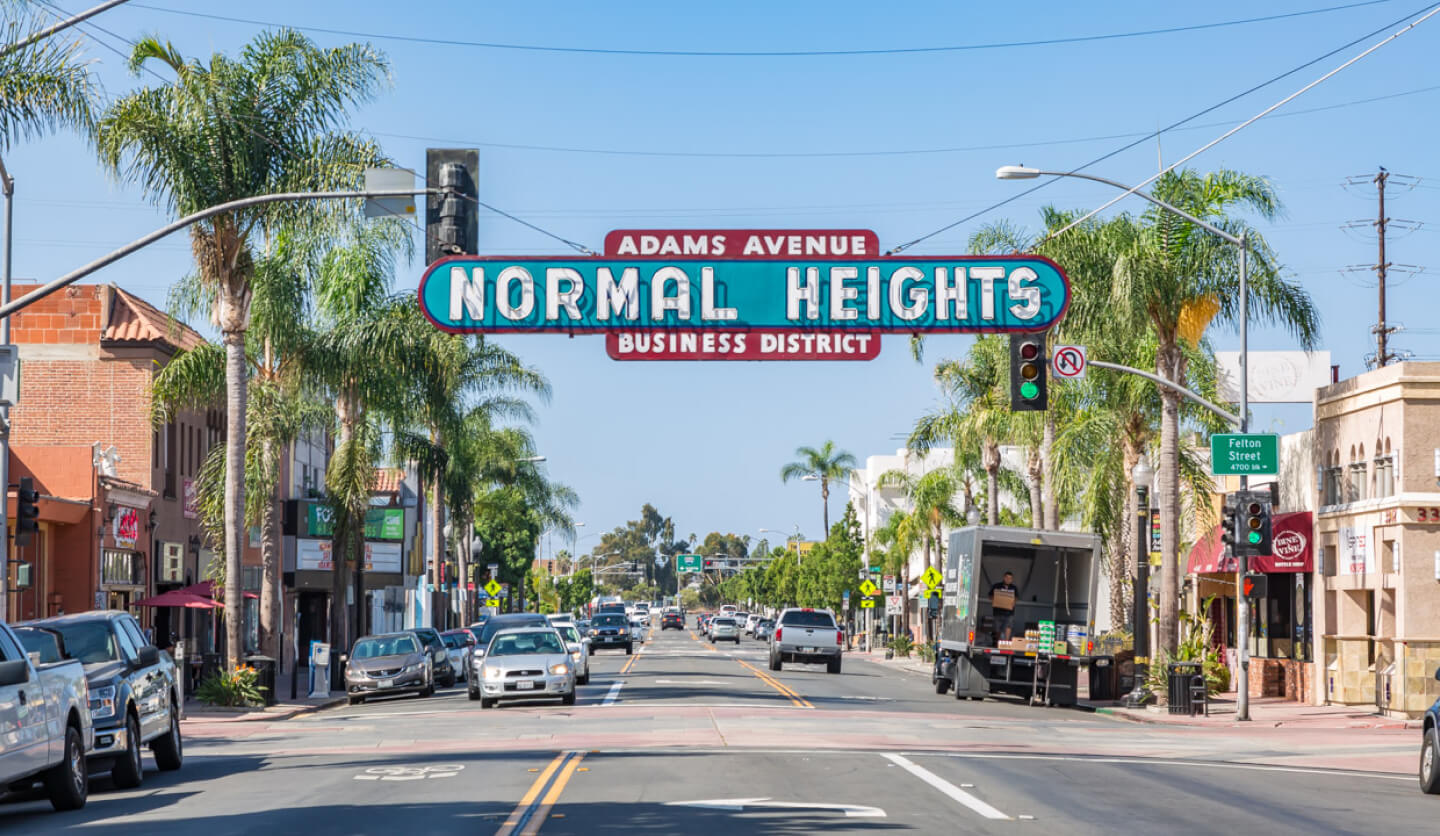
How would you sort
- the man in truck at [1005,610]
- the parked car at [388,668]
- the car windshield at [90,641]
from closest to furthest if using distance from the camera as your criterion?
the car windshield at [90,641] → the man in truck at [1005,610] → the parked car at [388,668]

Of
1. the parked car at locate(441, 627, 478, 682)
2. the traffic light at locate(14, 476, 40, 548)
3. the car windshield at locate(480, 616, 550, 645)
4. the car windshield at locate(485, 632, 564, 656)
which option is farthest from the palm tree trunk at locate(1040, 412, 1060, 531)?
the traffic light at locate(14, 476, 40, 548)

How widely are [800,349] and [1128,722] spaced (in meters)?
11.3

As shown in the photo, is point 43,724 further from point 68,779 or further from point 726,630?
point 726,630

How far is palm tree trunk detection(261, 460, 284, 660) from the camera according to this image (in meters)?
38.2

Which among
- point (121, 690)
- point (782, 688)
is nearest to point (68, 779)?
point (121, 690)

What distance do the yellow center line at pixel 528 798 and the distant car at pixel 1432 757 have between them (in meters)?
8.88

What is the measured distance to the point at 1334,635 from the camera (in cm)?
3706

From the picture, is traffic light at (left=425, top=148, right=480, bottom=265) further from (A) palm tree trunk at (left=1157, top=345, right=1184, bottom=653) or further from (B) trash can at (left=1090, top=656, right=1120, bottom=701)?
(B) trash can at (left=1090, top=656, right=1120, bottom=701)

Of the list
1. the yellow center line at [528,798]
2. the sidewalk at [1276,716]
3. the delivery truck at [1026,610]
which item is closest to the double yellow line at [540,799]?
the yellow center line at [528,798]

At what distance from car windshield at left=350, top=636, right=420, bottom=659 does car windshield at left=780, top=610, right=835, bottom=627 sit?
629 inches

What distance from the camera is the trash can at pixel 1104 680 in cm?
3969

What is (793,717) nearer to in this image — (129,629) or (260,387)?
Answer: (129,629)

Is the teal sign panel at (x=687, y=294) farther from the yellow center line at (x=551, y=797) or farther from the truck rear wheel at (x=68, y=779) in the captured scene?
the truck rear wheel at (x=68, y=779)

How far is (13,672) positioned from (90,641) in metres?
4.64
